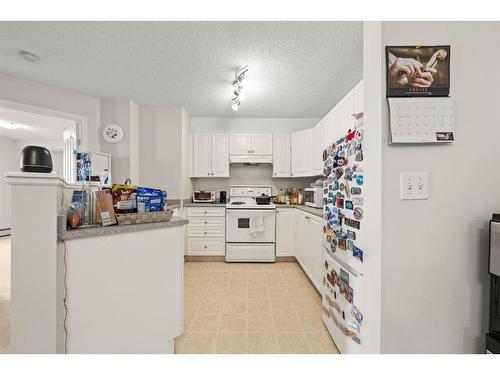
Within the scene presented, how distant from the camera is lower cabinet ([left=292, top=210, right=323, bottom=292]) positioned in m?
2.32

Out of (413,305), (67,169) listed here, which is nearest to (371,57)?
(413,305)

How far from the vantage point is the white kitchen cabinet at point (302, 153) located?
3.45 m

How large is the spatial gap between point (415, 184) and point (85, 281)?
5.43 ft

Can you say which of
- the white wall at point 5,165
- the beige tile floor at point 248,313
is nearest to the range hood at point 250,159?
the beige tile floor at point 248,313

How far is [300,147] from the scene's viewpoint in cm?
368

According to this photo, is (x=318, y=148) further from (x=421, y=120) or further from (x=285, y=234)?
(x=421, y=120)

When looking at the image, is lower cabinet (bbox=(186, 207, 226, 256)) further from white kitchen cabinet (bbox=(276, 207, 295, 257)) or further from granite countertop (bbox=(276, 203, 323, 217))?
granite countertop (bbox=(276, 203, 323, 217))

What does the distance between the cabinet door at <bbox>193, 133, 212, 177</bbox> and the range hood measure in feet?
1.33

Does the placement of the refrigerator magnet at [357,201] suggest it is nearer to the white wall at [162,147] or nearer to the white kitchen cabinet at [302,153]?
the white kitchen cabinet at [302,153]

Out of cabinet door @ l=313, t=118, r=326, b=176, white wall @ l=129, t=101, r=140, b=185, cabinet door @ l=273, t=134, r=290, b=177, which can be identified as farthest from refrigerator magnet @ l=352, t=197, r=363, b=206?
white wall @ l=129, t=101, r=140, b=185

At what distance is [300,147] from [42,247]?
336 cm

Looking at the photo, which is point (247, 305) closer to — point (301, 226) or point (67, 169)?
point (301, 226)

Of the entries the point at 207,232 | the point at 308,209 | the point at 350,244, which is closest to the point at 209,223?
the point at 207,232

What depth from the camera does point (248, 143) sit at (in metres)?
3.82
